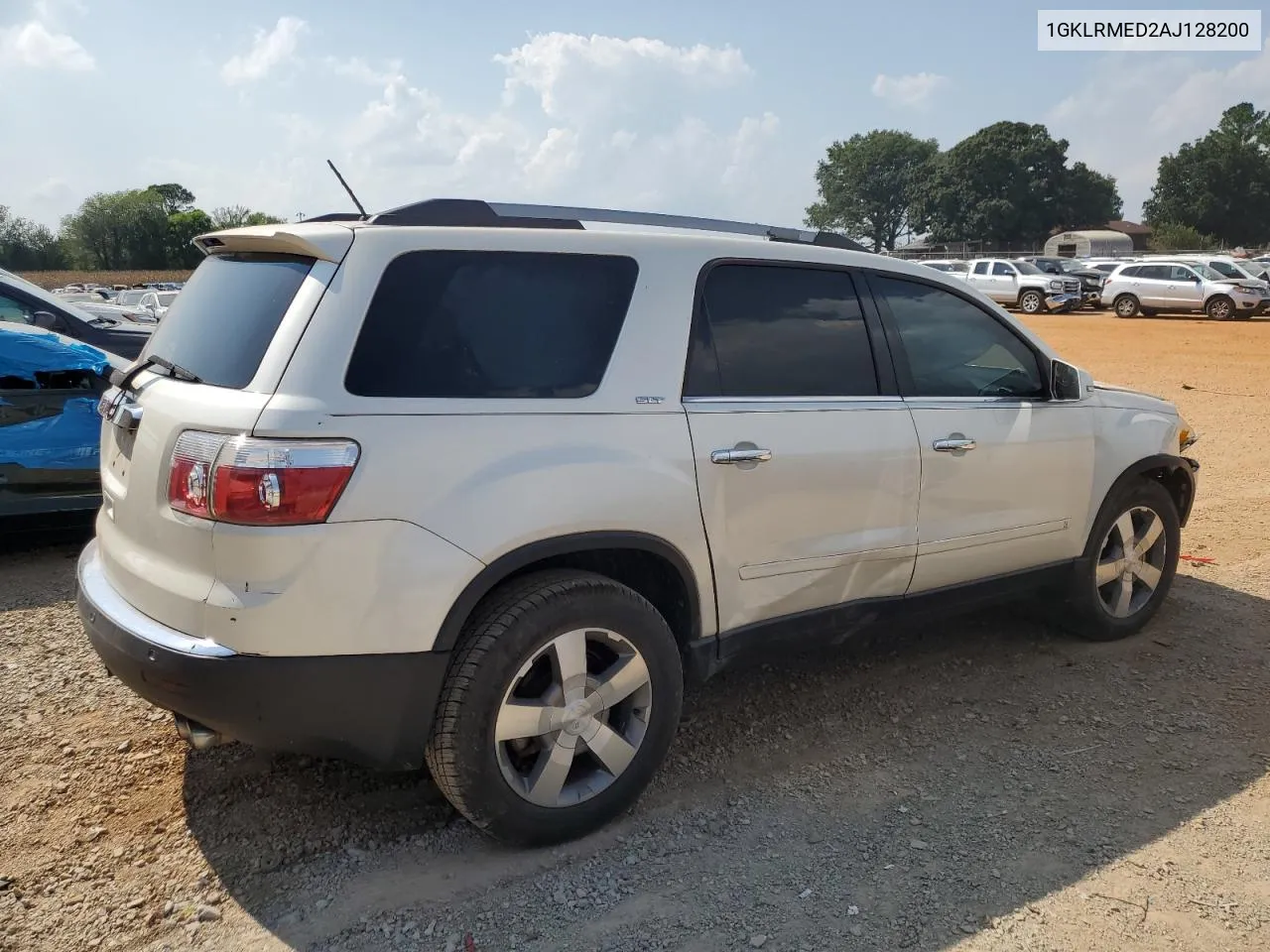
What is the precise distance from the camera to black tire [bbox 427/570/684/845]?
106 inches

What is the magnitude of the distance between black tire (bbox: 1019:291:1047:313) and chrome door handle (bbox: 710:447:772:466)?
99.6ft

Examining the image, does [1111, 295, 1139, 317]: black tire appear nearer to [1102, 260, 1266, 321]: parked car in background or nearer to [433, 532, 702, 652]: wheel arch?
[1102, 260, 1266, 321]: parked car in background

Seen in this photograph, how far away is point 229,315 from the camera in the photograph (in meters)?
2.92

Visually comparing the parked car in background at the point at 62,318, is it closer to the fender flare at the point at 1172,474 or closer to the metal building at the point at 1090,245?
the fender flare at the point at 1172,474

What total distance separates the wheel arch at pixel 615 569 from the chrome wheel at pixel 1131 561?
2.33 m

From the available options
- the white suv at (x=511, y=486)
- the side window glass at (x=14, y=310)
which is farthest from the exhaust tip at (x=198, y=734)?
the side window glass at (x=14, y=310)

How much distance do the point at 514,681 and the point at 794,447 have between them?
4.06 feet

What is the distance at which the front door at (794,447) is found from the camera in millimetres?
3199

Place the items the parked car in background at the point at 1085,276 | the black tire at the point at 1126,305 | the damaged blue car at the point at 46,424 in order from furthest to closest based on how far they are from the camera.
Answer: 1. the parked car in background at the point at 1085,276
2. the black tire at the point at 1126,305
3. the damaged blue car at the point at 46,424

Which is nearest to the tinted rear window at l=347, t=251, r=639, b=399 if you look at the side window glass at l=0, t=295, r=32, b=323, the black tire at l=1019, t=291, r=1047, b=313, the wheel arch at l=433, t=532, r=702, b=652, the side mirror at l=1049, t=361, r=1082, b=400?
the wheel arch at l=433, t=532, r=702, b=652

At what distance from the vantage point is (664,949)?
8.36ft

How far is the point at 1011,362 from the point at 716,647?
194cm

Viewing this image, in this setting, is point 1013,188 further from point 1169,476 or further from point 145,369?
point 145,369

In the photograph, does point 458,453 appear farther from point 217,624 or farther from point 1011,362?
point 1011,362
